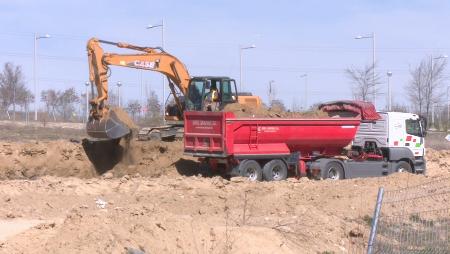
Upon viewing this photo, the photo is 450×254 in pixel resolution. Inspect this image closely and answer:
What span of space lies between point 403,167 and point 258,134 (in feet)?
21.3

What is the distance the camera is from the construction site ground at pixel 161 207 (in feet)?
28.0

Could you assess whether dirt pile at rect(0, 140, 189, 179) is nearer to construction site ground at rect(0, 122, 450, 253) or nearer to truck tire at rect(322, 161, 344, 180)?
construction site ground at rect(0, 122, 450, 253)

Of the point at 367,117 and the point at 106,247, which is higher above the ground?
the point at 367,117

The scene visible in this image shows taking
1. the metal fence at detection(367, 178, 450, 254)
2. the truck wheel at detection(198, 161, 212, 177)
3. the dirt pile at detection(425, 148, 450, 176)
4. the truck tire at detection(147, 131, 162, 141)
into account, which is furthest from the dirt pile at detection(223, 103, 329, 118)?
the metal fence at detection(367, 178, 450, 254)

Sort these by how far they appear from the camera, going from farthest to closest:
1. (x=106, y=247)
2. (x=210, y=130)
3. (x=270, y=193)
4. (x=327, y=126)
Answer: (x=327, y=126) < (x=210, y=130) < (x=270, y=193) < (x=106, y=247)

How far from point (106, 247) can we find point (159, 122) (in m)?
36.0

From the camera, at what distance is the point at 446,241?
32.3ft

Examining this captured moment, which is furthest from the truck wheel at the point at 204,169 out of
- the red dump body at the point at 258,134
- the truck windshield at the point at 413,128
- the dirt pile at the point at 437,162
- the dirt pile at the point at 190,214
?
the dirt pile at the point at 437,162

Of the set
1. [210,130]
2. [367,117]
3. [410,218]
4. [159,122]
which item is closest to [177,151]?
[210,130]

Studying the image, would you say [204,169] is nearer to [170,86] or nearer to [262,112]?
[262,112]

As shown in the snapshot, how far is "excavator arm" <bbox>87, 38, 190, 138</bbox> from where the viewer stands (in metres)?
21.0

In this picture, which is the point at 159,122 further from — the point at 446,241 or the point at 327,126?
the point at 446,241

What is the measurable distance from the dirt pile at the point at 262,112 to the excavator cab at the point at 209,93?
68.4 inches

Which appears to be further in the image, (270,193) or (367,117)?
(367,117)
